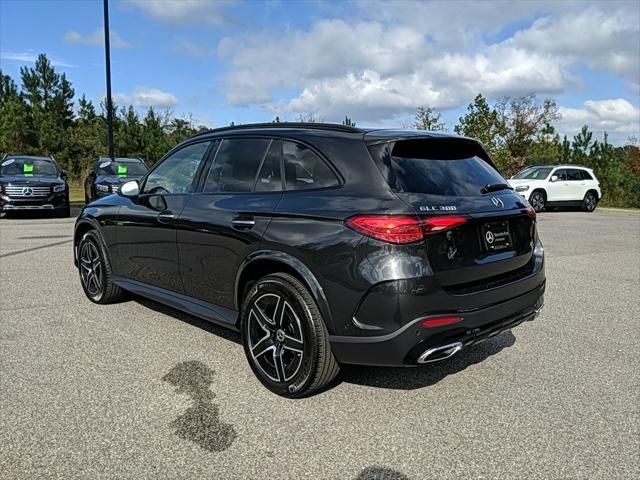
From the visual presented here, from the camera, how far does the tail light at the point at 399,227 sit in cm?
291

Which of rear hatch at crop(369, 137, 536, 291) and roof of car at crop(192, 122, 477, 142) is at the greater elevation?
roof of car at crop(192, 122, 477, 142)

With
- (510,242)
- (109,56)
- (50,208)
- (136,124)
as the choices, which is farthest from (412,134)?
(136,124)

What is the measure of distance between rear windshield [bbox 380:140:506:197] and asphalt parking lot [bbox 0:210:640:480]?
1.33 m

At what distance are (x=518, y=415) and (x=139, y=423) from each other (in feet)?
7.21

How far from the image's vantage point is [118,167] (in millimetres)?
15586

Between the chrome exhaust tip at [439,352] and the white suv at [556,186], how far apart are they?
17.2 m

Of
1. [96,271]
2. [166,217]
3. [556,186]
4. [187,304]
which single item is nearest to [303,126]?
[166,217]

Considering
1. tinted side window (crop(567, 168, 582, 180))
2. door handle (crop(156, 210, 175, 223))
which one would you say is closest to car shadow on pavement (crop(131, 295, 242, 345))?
door handle (crop(156, 210, 175, 223))

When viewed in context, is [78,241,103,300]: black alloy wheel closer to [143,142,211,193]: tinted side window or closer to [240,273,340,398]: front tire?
[143,142,211,193]: tinted side window

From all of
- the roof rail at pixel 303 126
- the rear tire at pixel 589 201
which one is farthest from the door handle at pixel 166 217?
the rear tire at pixel 589 201

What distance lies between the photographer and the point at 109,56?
19062 mm

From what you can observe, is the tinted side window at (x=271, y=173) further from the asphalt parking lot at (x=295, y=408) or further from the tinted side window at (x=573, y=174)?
the tinted side window at (x=573, y=174)

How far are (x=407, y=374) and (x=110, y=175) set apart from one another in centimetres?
1393

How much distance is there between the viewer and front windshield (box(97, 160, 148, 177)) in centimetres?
1582
